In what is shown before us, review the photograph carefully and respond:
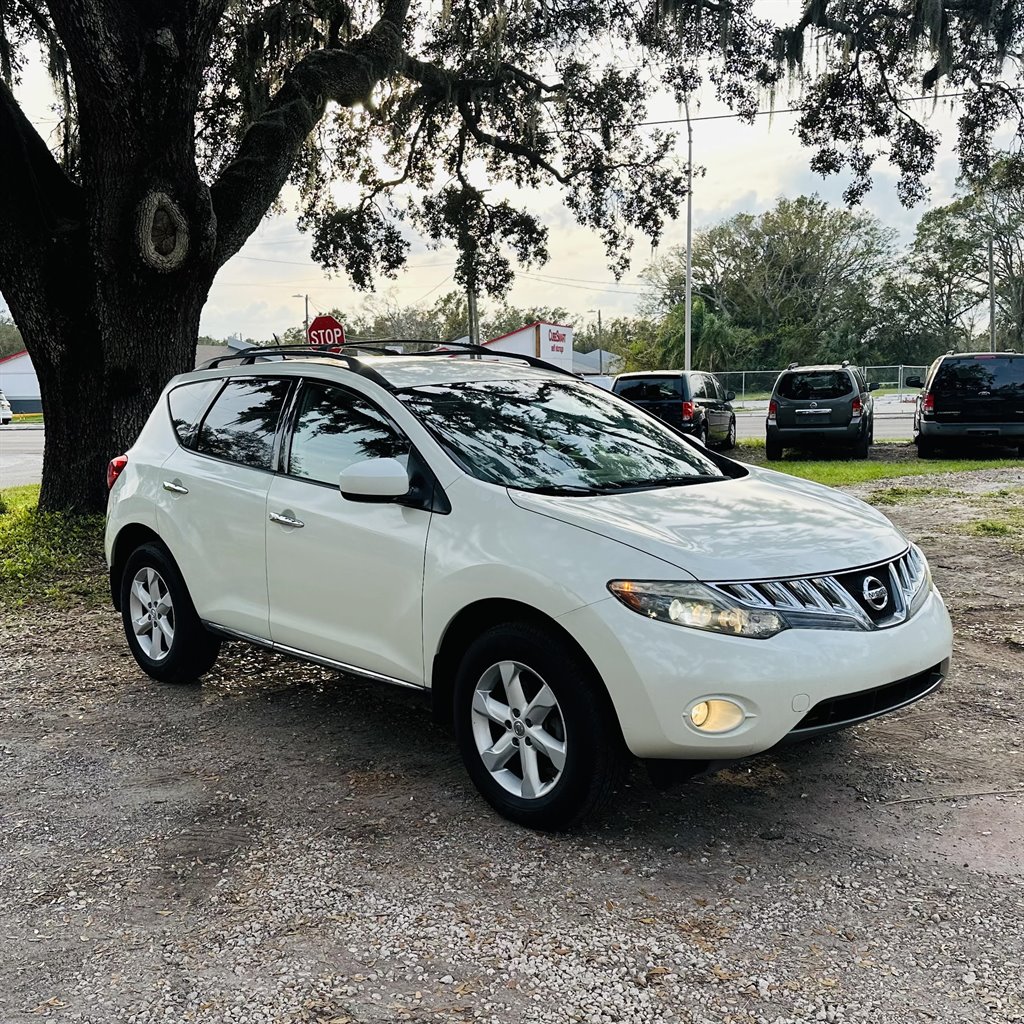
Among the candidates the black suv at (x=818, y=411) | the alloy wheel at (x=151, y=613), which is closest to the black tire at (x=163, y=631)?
the alloy wheel at (x=151, y=613)

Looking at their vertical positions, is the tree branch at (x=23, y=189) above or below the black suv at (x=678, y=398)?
above

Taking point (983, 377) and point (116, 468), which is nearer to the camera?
point (116, 468)

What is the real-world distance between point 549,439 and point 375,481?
861 millimetres

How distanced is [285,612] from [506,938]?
6.70ft

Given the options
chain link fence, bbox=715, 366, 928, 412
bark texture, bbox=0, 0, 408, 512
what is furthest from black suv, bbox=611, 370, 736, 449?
chain link fence, bbox=715, 366, 928, 412

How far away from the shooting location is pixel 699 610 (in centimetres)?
341

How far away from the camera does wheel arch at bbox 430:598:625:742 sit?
354cm

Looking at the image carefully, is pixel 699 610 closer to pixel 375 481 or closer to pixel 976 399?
pixel 375 481

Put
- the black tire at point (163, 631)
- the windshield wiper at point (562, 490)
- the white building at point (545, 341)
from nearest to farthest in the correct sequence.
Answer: the windshield wiper at point (562, 490) → the black tire at point (163, 631) → the white building at point (545, 341)

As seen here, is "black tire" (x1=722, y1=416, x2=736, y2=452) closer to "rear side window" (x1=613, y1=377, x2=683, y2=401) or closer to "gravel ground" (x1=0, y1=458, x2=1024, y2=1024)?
"rear side window" (x1=613, y1=377, x2=683, y2=401)

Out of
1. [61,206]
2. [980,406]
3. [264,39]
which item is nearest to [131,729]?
[61,206]

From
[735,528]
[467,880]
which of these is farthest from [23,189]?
[467,880]

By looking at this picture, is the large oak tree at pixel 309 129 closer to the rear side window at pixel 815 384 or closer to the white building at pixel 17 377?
the rear side window at pixel 815 384

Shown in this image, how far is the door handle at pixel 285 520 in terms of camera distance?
4535mm
